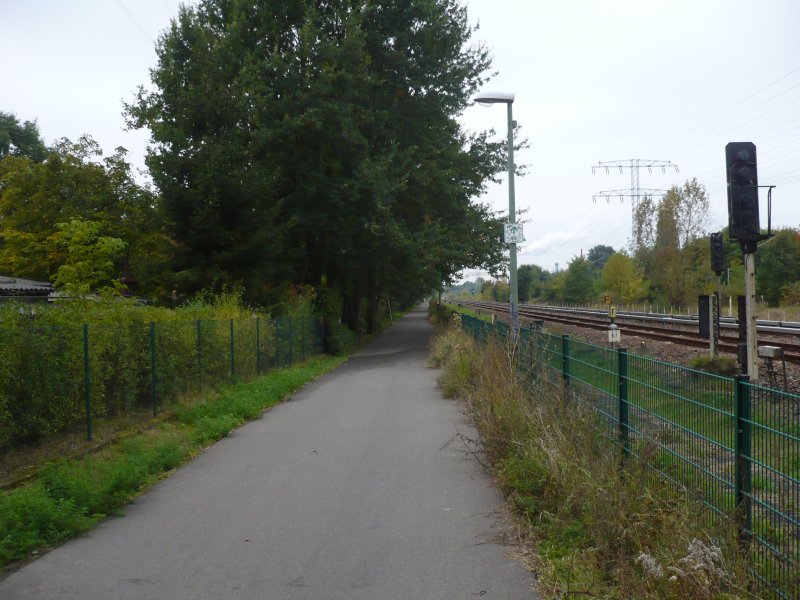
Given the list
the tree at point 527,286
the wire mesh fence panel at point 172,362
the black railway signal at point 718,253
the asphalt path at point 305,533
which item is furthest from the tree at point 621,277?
the asphalt path at point 305,533

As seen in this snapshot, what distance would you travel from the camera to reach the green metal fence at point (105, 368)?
8.20m

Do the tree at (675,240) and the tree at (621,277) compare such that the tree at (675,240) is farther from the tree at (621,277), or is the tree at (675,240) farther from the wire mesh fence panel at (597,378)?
the wire mesh fence panel at (597,378)

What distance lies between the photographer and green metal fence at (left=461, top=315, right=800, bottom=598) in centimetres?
399

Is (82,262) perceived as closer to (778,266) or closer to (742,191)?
(742,191)

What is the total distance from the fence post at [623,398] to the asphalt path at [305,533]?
4.26 feet

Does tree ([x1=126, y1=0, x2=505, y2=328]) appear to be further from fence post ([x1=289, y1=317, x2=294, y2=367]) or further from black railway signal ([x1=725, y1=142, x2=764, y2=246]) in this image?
black railway signal ([x1=725, y1=142, x2=764, y2=246])

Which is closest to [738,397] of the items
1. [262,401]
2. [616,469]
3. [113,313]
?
[616,469]

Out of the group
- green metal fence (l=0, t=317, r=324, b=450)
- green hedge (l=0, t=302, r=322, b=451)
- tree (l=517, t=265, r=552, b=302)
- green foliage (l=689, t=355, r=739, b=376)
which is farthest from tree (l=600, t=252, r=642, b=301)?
green metal fence (l=0, t=317, r=324, b=450)

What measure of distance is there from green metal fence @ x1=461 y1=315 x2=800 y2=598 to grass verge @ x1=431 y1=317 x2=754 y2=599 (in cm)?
13

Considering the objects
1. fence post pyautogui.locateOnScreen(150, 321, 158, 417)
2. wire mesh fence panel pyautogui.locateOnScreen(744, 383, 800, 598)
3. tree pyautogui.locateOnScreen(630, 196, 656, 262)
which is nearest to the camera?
wire mesh fence panel pyautogui.locateOnScreen(744, 383, 800, 598)

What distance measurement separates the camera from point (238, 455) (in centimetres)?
962

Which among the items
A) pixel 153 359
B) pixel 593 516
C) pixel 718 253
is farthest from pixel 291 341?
pixel 593 516

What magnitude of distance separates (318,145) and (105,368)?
1935 cm

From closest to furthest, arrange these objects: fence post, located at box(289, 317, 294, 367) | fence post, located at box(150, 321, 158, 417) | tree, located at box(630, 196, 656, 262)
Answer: fence post, located at box(150, 321, 158, 417) → fence post, located at box(289, 317, 294, 367) → tree, located at box(630, 196, 656, 262)
